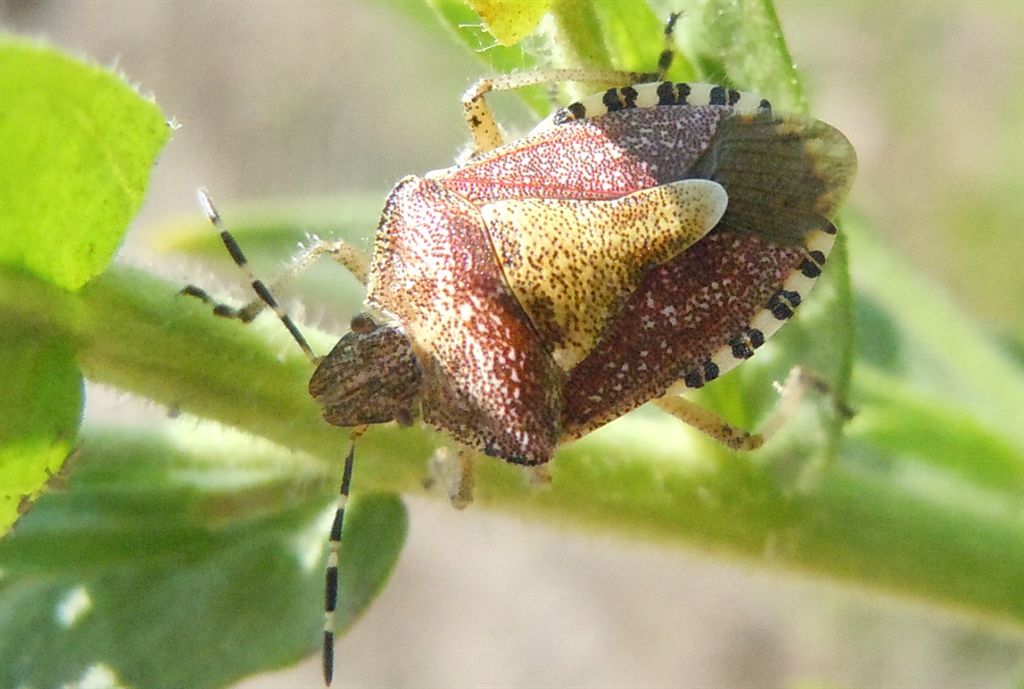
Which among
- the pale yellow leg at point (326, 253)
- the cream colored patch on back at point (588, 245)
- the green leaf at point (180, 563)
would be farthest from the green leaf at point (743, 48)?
the green leaf at point (180, 563)

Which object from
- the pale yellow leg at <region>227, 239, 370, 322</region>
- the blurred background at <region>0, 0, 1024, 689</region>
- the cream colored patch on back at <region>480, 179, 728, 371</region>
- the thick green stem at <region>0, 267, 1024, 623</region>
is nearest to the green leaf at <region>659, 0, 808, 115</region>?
the cream colored patch on back at <region>480, 179, 728, 371</region>

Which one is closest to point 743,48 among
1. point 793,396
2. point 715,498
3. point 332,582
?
point 793,396

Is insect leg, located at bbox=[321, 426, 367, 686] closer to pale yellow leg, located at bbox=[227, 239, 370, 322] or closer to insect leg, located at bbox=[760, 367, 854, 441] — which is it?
pale yellow leg, located at bbox=[227, 239, 370, 322]

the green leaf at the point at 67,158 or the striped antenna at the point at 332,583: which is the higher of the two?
the green leaf at the point at 67,158

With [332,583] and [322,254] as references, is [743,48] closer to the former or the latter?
[322,254]

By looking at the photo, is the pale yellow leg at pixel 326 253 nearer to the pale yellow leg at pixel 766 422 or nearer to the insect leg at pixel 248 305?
the insect leg at pixel 248 305

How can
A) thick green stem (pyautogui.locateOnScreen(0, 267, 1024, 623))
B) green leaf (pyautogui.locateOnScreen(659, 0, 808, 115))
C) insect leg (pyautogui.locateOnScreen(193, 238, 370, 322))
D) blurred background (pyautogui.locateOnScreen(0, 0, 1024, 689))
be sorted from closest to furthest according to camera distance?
green leaf (pyautogui.locateOnScreen(659, 0, 808, 115)), thick green stem (pyautogui.locateOnScreen(0, 267, 1024, 623)), insect leg (pyautogui.locateOnScreen(193, 238, 370, 322)), blurred background (pyautogui.locateOnScreen(0, 0, 1024, 689))

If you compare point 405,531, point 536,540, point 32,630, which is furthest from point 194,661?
point 536,540
